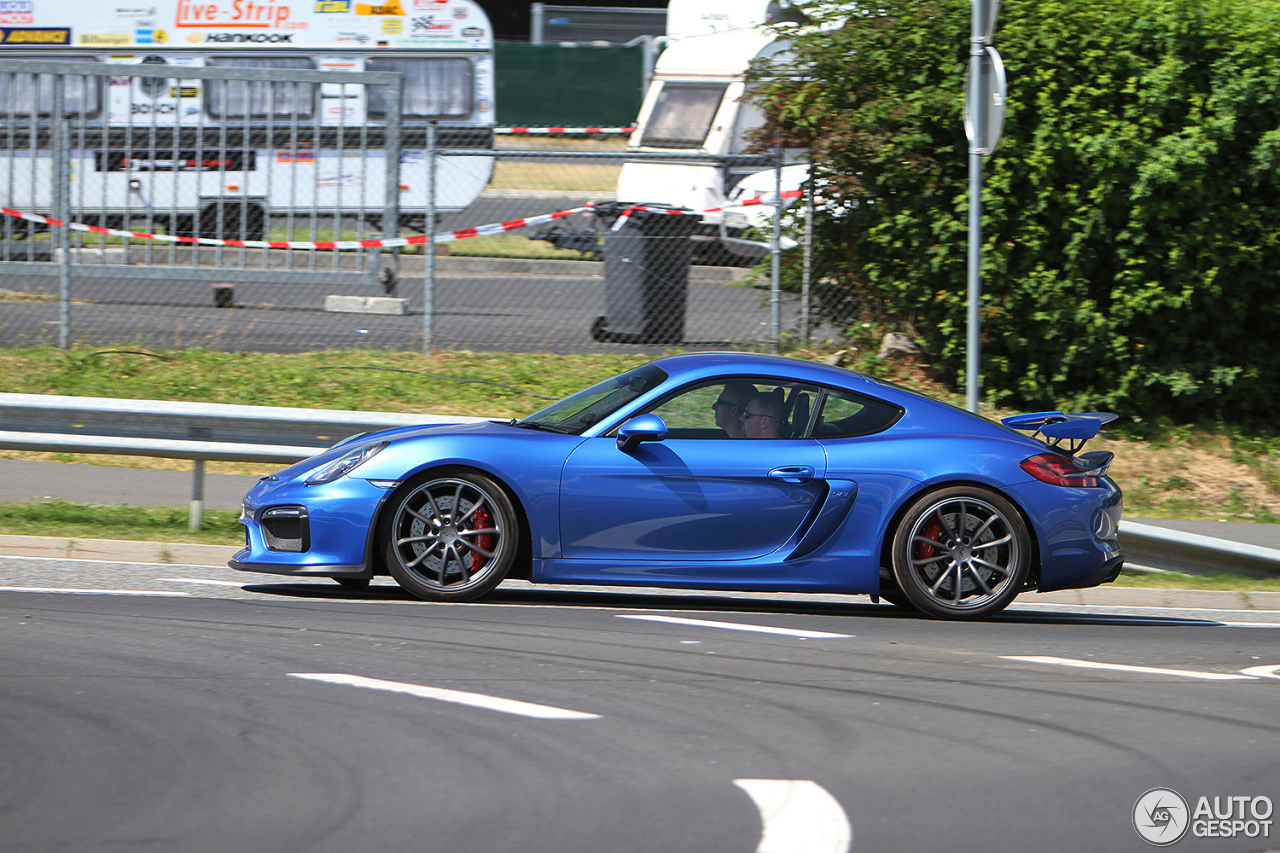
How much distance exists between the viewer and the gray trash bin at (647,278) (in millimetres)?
12781

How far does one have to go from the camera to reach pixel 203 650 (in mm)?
5480

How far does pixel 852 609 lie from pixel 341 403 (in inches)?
206

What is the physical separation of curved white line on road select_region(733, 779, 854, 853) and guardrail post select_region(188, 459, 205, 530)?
16.6ft

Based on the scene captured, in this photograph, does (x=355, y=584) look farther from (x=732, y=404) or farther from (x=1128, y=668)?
(x=1128, y=668)

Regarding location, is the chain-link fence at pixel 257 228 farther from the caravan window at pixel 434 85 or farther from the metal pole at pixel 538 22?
the metal pole at pixel 538 22

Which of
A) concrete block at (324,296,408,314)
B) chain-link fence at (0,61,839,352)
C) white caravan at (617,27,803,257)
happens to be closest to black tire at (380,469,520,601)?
chain-link fence at (0,61,839,352)

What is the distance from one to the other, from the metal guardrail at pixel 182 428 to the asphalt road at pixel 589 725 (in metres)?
1.63

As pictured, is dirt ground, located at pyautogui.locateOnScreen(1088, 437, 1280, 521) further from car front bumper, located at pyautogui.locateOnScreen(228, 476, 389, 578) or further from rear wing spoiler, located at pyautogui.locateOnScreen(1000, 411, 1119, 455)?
car front bumper, located at pyautogui.locateOnScreen(228, 476, 389, 578)

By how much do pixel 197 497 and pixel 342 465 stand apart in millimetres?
2141

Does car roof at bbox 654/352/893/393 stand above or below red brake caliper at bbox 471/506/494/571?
above

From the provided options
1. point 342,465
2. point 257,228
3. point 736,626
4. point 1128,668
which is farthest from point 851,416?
point 257,228

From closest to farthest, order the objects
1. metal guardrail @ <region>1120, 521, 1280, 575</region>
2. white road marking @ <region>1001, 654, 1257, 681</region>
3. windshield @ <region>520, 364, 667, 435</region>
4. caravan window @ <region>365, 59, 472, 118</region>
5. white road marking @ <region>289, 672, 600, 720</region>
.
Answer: white road marking @ <region>289, 672, 600, 720</region> < white road marking @ <region>1001, 654, 1257, 681</region> < windshield @ <region>520, 364, 667, 435</region> < metal guardrail @ <region>1120, 521, 1280, 575</region> < caravan window @ <region>365, 59, 472, 118</region>

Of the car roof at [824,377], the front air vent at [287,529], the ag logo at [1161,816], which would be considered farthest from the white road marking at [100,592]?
the ag logo at [1161,816]

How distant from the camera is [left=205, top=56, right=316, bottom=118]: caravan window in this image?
38.5ft
